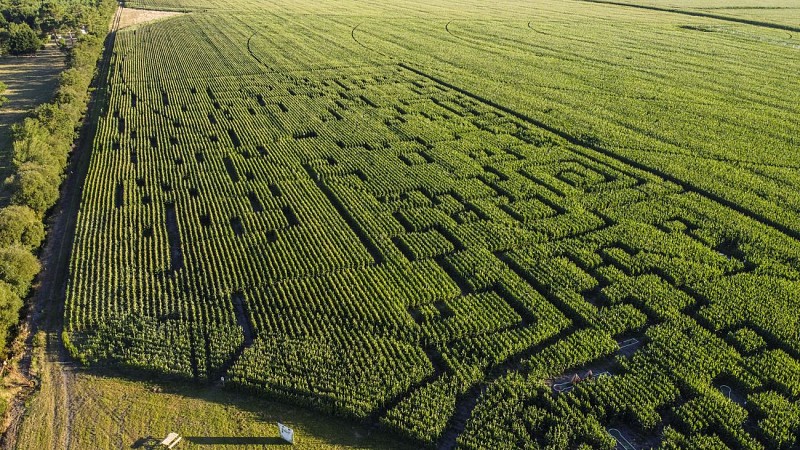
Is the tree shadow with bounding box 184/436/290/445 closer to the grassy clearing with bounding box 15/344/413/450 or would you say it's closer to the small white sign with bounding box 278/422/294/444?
the grassy clearing with bounding box 15/344/413/450

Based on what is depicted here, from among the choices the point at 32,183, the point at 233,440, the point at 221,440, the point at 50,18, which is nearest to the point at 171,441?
the point at 221,440

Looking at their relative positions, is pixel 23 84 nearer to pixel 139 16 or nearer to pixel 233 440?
pixel 139 16

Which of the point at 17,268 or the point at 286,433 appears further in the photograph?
the point at 17,268

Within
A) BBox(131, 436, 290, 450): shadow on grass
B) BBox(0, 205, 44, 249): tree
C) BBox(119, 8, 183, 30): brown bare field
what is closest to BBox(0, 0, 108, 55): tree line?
BBox(119, 8, 183, 30): brown bare field

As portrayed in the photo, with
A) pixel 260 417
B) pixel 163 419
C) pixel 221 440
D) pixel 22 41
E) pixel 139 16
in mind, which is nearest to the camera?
pixel 221 440

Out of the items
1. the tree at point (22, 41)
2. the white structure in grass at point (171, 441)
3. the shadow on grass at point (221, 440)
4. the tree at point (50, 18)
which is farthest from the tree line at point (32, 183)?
the tree at point (50, 18)

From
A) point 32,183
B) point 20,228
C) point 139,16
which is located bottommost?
point 20,228

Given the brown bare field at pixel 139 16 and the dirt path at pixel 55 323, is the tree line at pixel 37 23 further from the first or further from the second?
the dirt path at pixel 55 323
